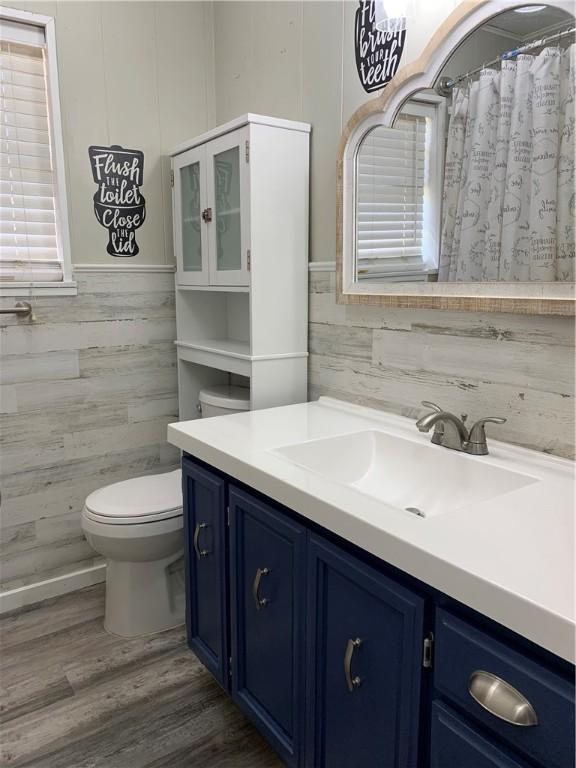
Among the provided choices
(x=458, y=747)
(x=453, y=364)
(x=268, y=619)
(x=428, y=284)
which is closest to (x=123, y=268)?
(x=428, y=284)

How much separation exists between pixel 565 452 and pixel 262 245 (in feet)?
3.72

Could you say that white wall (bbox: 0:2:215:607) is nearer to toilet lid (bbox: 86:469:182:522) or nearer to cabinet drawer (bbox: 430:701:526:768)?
toilet lid (bbox: 86:469:182:522)

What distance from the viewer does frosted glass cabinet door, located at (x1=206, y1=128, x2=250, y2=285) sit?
76.7 inches

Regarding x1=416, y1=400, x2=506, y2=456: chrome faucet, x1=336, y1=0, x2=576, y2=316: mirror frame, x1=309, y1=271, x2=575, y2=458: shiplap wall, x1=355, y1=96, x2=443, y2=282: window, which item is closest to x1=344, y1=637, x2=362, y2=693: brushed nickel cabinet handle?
x1=416, y1=400, x2=506, y2=456: chrome faucet

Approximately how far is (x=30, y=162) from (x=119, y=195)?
0.34 metres

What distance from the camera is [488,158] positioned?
142 centimetres

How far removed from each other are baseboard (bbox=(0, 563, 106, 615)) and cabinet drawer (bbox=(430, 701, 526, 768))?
1851mm

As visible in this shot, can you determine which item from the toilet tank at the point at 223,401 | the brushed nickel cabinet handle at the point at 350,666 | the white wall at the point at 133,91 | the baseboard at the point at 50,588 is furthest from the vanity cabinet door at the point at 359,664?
the white wall at the point at 133,91

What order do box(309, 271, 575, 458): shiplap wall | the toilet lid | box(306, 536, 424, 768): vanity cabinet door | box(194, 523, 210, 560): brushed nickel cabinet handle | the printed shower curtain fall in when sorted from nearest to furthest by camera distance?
box(306, 536, 424, 768): vanity cabinet door, the printed shower curtain, box(309, 271, 575, 458): shiplap wall, box(194, 523, 210, 560): brushed nickel cabinet handle, the toilet lid

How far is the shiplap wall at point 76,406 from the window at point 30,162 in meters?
0.12

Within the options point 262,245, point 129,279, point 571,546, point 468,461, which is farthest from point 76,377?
point 571,546

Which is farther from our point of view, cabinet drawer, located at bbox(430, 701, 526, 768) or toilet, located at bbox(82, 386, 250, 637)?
toilet, located at bbox(82, 386, 250, 637)

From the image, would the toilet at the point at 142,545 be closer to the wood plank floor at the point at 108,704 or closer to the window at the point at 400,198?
the wood plank floor at the point at 108,704

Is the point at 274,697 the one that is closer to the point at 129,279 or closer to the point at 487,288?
the point at 487,288
